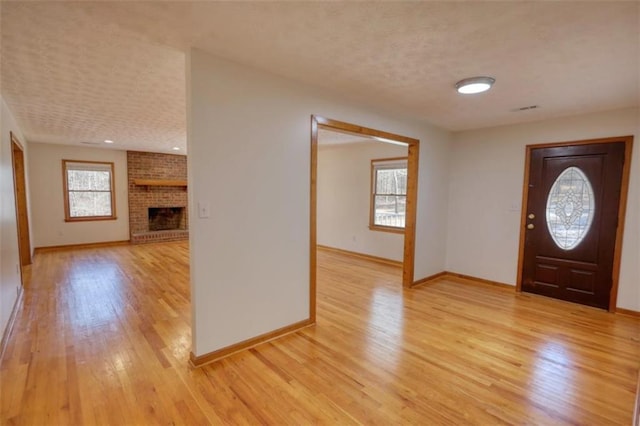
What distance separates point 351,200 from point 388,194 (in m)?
0.93

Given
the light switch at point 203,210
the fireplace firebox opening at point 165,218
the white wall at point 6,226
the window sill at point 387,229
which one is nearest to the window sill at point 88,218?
the fireplace firebox opening at point 165,218

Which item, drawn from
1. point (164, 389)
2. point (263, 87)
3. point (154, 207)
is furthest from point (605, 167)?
point (154, 207)

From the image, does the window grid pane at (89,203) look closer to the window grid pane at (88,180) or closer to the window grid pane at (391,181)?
the window grid pane at (88,180)

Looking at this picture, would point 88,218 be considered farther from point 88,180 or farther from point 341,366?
point 341,366

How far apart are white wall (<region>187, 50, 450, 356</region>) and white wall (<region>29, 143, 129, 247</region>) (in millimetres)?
6401

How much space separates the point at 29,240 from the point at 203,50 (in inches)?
228

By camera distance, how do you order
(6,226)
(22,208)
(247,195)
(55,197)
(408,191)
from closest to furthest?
(247,195)
(6,226)
(408,191)
(22,208)
(55,197)

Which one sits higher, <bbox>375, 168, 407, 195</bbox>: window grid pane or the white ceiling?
the white ceiling

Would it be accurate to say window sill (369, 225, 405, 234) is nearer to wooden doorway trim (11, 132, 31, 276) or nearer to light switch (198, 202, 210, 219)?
light switch (198, 202, 210, 219)

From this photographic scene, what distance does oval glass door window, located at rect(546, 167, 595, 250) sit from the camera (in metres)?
3.65

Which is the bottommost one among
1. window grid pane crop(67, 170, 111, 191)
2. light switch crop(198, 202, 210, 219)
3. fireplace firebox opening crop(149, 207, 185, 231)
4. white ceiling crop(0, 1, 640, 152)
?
fireplace firebox opening crop(149, 207, 185, 231)

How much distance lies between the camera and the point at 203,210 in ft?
7.41

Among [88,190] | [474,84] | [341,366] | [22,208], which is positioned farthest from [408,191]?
[88,190]

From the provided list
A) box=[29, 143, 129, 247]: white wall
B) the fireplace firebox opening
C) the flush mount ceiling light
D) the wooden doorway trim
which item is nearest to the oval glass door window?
the flush mount ceiling light
